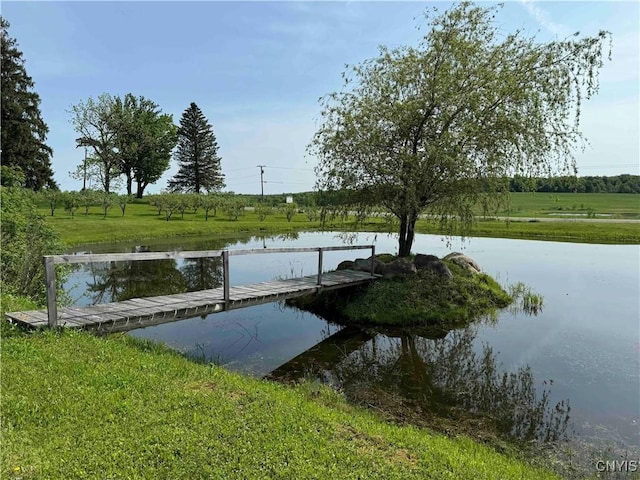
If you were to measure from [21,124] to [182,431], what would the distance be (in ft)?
171

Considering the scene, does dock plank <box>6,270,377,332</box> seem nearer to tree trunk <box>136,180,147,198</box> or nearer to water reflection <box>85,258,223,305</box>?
water reflection <box>85,258,223,305</box>

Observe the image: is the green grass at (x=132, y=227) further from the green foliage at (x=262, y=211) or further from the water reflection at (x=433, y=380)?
the water reflection at (x=433, y=380)

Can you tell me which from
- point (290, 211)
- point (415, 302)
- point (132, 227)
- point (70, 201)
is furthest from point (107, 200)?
point (415, 302)

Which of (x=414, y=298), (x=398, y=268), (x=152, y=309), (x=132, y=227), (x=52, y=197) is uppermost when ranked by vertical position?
(x=52, y=197)

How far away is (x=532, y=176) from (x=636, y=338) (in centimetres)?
A: 617

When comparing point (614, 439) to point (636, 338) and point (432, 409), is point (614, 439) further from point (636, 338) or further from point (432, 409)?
point (636, 338)

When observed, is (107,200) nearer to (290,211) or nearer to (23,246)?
(290,211)

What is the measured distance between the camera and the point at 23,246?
12.2m

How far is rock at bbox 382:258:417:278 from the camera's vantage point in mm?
15188

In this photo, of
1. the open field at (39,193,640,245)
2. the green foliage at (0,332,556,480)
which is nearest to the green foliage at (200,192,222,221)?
the open field at (39,193,640,245)

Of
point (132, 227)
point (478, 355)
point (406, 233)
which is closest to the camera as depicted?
point (478, 355)

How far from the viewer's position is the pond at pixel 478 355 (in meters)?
7.71

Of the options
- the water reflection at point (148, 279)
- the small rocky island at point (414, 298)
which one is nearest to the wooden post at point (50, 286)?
the water reflection at point (148, 279)

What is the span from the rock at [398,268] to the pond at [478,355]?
10.3 ft
